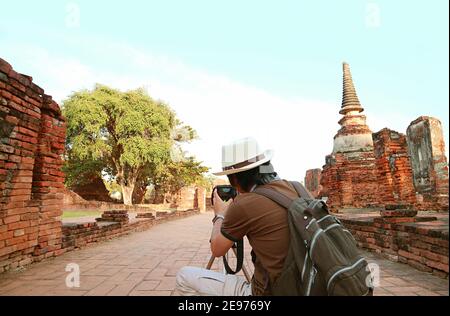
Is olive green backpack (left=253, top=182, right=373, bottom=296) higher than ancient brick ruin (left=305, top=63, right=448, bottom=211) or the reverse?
the reverse

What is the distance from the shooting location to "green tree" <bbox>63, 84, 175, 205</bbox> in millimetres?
21781

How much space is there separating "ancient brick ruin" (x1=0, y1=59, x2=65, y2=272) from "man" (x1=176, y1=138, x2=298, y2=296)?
126 inches

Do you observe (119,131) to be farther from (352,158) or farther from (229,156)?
(229,156)

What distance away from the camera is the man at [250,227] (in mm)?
1598

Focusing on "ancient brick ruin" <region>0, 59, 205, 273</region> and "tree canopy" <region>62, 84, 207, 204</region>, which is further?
"tree canopy" <region>62, 84, 207, 204</region>

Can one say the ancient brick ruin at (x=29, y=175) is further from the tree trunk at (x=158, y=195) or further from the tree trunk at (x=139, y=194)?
the tree trunk at (x=158, y=195)

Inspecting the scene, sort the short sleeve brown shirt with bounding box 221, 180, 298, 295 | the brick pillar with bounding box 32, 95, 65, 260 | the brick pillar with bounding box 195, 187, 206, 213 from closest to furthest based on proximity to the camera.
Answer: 1. the short sleeve brown shirt with bounding box 221, 180, 298, 295
2. the brick pillar with bounding box 32, 95, 65, 260
3. the brick pillar with bounding box 195, 187, 206, 213

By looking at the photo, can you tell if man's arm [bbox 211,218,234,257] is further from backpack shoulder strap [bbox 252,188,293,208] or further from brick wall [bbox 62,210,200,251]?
brick wall [bbox 62,210,200,251]

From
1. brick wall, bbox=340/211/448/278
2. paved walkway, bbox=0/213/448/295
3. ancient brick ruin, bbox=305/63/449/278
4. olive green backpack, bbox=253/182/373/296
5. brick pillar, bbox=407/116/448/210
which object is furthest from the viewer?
brick pillar, bbox=407/116/448/210

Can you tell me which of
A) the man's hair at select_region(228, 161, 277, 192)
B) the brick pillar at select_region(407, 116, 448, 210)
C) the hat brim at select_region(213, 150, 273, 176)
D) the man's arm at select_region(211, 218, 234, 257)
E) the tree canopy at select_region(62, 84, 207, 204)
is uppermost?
the tree canopy at select_region(62, 84, 207, 204)

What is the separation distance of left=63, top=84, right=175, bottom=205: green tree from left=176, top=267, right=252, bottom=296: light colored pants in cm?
2092

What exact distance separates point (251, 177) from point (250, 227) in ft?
1.08

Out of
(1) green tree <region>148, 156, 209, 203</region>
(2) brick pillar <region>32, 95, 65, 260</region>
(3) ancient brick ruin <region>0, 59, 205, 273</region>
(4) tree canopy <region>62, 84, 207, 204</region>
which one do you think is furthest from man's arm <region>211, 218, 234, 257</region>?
(1) green tree <region>148, 156, 209, 203</region>
